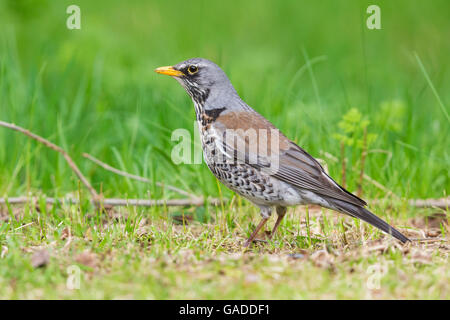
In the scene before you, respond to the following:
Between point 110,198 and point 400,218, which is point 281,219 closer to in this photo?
point 400,218

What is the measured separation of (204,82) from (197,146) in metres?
0.96

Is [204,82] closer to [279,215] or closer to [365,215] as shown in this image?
[279,215]

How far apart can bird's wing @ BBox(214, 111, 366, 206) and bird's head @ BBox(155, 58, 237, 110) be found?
14.9 inches

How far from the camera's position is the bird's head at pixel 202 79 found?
607 cm

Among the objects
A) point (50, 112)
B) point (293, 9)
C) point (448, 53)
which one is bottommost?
point (50, 112)

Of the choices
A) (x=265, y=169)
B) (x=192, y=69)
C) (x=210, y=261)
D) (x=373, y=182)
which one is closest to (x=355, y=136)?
(x=373, y=182)

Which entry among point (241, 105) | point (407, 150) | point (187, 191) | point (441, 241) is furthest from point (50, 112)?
point (441, 241)

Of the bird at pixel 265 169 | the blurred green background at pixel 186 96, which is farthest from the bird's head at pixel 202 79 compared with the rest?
the blurred green background at pixel 186 96

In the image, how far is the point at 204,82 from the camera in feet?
19.9

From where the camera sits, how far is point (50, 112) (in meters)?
7.54

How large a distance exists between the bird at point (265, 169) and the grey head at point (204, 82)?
0.69ft

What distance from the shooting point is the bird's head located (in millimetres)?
6066

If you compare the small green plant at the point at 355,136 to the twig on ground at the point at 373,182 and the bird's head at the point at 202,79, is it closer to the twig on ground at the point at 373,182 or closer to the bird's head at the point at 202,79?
the twig on ground at the point at 373,182

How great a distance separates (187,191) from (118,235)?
1471mm
